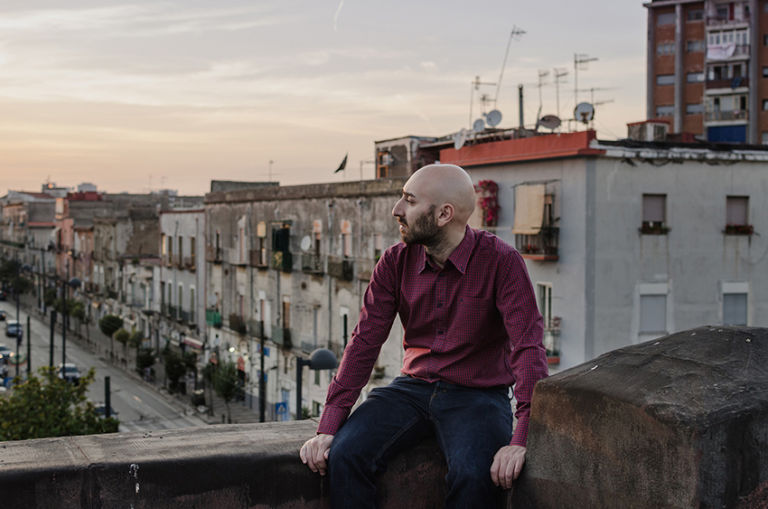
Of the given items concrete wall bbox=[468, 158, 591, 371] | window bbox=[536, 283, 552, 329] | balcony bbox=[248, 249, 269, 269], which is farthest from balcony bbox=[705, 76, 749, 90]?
window bbox=[536, 283, 552, 329]

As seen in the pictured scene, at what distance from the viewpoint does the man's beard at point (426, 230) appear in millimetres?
Answer: 3820

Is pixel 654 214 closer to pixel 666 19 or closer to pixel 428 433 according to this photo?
pixel 428 433

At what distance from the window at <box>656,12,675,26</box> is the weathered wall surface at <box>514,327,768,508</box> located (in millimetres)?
65105

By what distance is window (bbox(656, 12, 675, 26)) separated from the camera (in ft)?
211

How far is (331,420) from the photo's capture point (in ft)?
12.3

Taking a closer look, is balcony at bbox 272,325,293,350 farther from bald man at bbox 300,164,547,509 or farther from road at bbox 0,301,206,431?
bald man at bbox 300,164,547,509

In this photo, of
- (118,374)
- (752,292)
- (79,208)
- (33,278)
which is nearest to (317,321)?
(752,292)

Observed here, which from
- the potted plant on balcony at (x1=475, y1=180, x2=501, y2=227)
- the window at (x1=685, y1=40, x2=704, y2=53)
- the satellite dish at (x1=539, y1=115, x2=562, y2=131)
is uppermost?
the window at (x1=685, y1=40, x2=704, y2=53)

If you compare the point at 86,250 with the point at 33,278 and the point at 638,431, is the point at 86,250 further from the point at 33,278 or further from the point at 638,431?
the point at 638,431

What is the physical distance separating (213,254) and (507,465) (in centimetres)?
4224

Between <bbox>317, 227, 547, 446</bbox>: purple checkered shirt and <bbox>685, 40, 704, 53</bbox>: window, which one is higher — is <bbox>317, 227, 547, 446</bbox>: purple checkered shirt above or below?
below

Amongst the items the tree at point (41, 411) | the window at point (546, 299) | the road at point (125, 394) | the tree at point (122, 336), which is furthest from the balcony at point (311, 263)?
the tree at point (122, 336)

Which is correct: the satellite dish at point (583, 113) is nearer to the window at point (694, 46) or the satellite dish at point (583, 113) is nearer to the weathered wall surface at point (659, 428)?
the weathered wall surface at point (659, 428)

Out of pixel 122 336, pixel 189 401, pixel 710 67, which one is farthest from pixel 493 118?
pixel 710 67
